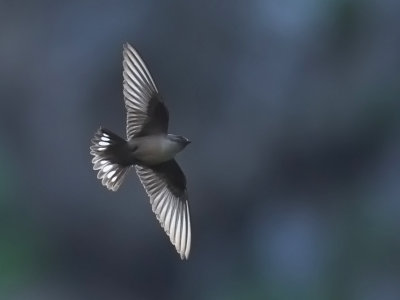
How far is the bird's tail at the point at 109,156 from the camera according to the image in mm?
3604

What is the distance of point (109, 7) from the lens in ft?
27.5

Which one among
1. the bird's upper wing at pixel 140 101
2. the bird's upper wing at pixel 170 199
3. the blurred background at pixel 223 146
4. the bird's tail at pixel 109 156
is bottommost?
the blurred background at pixel 223 146

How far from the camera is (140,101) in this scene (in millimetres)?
3762

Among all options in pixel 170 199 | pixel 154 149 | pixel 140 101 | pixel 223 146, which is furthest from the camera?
pixel 223 146

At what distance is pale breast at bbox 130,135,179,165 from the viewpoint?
3.54 meters

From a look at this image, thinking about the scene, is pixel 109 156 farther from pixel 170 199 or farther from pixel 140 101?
pixel 170 199

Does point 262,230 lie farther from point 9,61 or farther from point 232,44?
point 9,61

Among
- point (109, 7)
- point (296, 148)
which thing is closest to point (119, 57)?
point (109, 7)

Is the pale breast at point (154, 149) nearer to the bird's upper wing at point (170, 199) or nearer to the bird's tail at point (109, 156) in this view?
the bird's tail at point (109, 156)

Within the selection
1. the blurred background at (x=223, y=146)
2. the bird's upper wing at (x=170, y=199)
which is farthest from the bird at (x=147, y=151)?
the blurred background at (x=223, y=146)

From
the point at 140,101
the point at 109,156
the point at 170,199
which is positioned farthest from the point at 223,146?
the point at 109,156

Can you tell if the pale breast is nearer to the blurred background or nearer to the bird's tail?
the bird's tail

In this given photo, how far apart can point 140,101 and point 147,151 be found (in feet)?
0.77

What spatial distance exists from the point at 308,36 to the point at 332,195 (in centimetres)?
81
